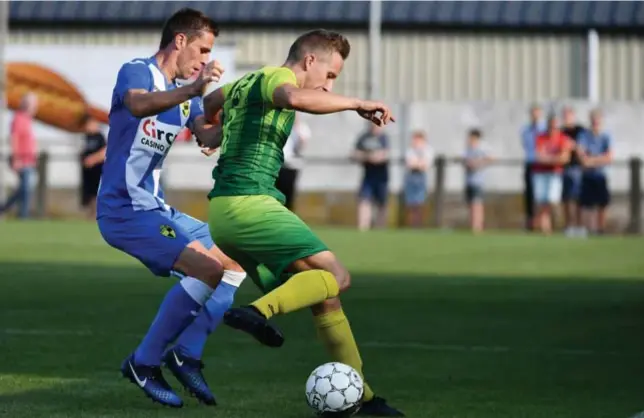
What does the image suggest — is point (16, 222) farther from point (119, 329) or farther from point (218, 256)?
point (218, 256)

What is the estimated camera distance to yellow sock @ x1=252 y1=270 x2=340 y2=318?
7.00 m

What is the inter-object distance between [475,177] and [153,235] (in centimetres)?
1885

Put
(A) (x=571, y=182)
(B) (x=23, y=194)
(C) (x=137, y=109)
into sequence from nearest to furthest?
(C) (x=137, y=109) → (A) (x=571, y=182) → (B) (x=23, y=194)

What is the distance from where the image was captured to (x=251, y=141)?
7.43 metres

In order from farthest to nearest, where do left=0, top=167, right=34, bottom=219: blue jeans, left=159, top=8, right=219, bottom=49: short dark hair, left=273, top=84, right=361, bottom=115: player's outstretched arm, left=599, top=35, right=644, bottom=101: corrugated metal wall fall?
left=599, top=35, right=644, bottom=101: corrugated metal wall, left=0, top=167, right=34, bottom=219: blue jeans, left=159, top=8, right=219, bottom=49: short dark hair, left=273, top=84, right=361, bottom=115: player's outstretched arm

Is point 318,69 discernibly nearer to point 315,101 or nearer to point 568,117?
point 315,101

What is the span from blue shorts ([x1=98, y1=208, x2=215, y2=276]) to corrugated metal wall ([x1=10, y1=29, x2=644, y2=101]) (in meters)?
26.2

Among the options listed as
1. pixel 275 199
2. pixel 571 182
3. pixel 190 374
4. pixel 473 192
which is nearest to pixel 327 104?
pixel 275 199

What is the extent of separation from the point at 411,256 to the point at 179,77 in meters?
11.4

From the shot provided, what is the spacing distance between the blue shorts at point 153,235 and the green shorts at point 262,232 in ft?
1.06

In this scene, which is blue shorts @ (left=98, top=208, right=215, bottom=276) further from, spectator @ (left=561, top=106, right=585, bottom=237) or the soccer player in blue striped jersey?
spectator @ (left=561, top=106, right=585, bottom=237)

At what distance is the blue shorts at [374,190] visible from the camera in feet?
85.1

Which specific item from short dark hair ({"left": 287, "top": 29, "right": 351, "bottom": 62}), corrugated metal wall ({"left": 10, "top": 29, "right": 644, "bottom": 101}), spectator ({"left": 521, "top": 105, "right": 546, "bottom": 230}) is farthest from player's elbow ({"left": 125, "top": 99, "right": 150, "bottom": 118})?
corrugated metal wall ({"left": 10, "top": 29, "right": 644, "bottom": 101})

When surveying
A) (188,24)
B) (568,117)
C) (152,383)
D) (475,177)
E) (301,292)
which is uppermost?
(568,117)
